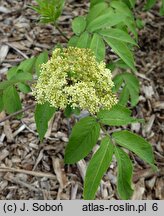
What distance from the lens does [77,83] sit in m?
1.96

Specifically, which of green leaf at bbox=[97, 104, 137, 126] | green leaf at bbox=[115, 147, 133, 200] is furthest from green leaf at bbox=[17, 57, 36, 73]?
green leaf at bbox=[115, 147, 133, 200]

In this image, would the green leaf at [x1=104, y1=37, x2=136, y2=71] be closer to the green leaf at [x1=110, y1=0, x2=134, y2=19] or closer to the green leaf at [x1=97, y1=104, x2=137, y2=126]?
the green leaf at [x1=97, y1=104, x2=137, y2=126]

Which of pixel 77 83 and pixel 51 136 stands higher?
pixel 77 83

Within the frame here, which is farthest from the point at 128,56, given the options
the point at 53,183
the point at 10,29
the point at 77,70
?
the point at 10,29

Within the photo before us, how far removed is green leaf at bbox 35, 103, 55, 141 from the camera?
85.8 inches

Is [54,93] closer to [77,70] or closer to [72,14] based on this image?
[77,70]

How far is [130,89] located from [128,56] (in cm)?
71

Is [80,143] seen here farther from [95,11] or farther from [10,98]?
[95,11]

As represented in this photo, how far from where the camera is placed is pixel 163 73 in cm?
389

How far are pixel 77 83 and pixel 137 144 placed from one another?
0.45 m

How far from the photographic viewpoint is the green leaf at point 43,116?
2.18 m

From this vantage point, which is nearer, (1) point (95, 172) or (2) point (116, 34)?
(1) point (95, 172)

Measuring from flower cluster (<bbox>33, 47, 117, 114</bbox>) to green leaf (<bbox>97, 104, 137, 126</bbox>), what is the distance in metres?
0.09

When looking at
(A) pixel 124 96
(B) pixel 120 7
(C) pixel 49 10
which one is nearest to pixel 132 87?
(A) pixel 124 96
